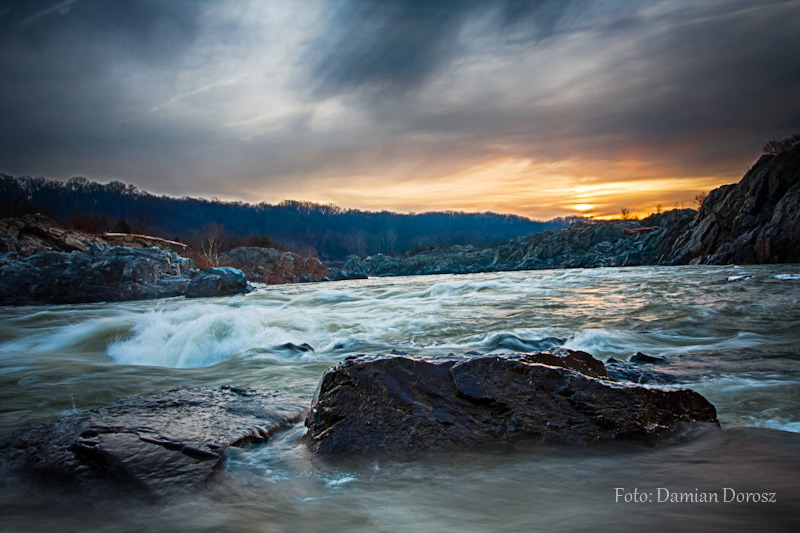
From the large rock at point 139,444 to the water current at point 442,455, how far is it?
14 centimetres

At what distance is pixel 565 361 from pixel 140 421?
3281 mm

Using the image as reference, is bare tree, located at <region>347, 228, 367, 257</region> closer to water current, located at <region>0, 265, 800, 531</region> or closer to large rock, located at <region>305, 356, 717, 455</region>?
water current, located at <region>0, 265, 800, 531</region>

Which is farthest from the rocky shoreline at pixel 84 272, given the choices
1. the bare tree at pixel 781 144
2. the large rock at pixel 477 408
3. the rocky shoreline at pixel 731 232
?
the bare tree at pixel 781 144

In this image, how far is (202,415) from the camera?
10.1 ft

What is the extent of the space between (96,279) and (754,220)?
54.8 meters

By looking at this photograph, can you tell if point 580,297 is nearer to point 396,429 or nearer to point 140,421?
point 396,429

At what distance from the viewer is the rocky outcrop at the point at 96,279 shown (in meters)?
21.7

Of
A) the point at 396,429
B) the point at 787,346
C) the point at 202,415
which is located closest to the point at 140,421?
the point at 202,415

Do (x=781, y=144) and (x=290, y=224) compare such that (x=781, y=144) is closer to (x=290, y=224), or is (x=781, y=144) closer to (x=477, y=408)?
(x=477, y=408)

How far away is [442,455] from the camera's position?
Answer: 248 centimetres

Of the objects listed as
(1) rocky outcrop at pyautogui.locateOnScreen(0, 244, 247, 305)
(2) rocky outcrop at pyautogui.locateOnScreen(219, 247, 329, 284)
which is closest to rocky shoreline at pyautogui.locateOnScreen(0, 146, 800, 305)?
(1) rocky outcrop at pyautogui.locateOnScreen(0, 244, 247, 305)

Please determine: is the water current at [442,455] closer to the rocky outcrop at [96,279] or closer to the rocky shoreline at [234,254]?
the rocky outcrop at [96,279]

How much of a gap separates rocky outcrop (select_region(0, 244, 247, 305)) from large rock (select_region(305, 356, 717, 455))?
26.1 meters

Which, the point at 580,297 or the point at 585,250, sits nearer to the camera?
the point at 580,297
